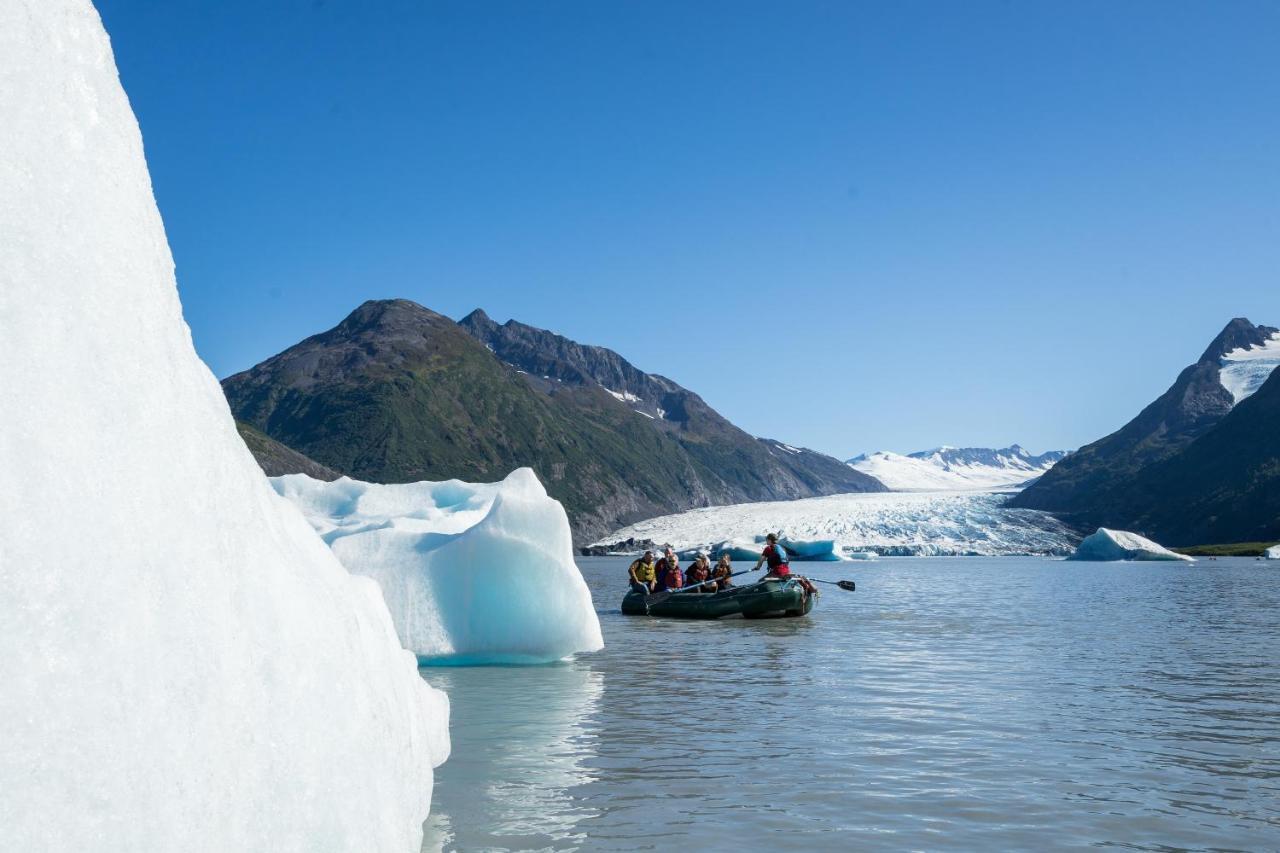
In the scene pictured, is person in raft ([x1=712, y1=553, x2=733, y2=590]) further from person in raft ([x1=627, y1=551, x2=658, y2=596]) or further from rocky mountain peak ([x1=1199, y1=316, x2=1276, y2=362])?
rocky mountain peak ([x1=1199, y1=316, x2=1276, y2=362])

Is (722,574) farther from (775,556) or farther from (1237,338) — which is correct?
(1237,338)

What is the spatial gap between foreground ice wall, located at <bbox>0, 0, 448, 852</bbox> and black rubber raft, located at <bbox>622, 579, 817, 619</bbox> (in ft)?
80.5

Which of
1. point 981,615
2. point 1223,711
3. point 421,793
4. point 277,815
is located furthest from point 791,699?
point 981,615

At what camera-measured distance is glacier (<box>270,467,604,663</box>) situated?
17.0m

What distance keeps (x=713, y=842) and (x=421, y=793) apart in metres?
2.01

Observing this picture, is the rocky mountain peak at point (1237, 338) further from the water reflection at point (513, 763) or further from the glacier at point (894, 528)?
the water reflection at point (513, 763)

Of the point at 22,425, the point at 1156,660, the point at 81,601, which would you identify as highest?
the point at 22,425

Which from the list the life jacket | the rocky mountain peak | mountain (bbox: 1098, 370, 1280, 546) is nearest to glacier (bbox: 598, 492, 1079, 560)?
mountain (bbox: 1098, 370, 1280, 546)

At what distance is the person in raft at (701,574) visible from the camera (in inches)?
1217

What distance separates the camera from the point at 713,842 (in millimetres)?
7000

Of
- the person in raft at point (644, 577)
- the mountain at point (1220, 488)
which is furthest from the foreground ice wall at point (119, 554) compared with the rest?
the mountain at point (1220, 488)

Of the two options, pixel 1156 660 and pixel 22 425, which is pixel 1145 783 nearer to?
Result: pixel 22 425

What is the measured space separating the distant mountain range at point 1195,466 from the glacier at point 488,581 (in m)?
115

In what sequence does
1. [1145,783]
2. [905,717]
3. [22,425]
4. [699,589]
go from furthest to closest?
[699,589]
[905,717]
[1145,783]
[22,425]
